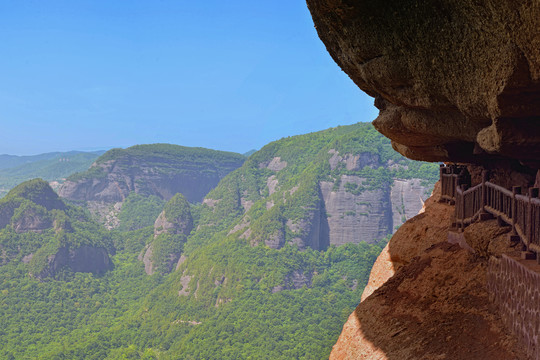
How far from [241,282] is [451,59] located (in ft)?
345

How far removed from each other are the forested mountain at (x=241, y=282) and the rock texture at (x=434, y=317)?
231 ft

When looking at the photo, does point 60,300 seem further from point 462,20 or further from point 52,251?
point 462,20

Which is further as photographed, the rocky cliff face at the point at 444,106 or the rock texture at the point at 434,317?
the rock texture at the point at 434,317

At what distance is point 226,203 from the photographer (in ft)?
541

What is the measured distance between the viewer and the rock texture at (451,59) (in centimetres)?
607

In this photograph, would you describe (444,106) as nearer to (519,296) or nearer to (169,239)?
(519,296)

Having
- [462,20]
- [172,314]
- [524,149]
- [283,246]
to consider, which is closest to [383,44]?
[462,20]

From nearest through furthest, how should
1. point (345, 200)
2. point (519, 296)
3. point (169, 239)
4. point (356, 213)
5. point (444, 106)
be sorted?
point (519, 296) → point (444, 106) → point (356, 213) → point (345, 200) → point (169, 239)

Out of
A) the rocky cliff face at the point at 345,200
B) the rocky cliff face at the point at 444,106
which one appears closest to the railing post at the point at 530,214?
the rocky cliff face at the point at 444,106

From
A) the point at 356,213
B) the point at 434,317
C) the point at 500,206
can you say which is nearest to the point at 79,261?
the point at 356,213

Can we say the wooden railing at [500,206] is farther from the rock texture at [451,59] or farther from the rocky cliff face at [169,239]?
the rocky cliff face at [169,239]

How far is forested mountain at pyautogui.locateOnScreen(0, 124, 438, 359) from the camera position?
292ft

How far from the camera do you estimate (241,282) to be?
359 ft

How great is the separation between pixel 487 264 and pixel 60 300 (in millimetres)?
124887
